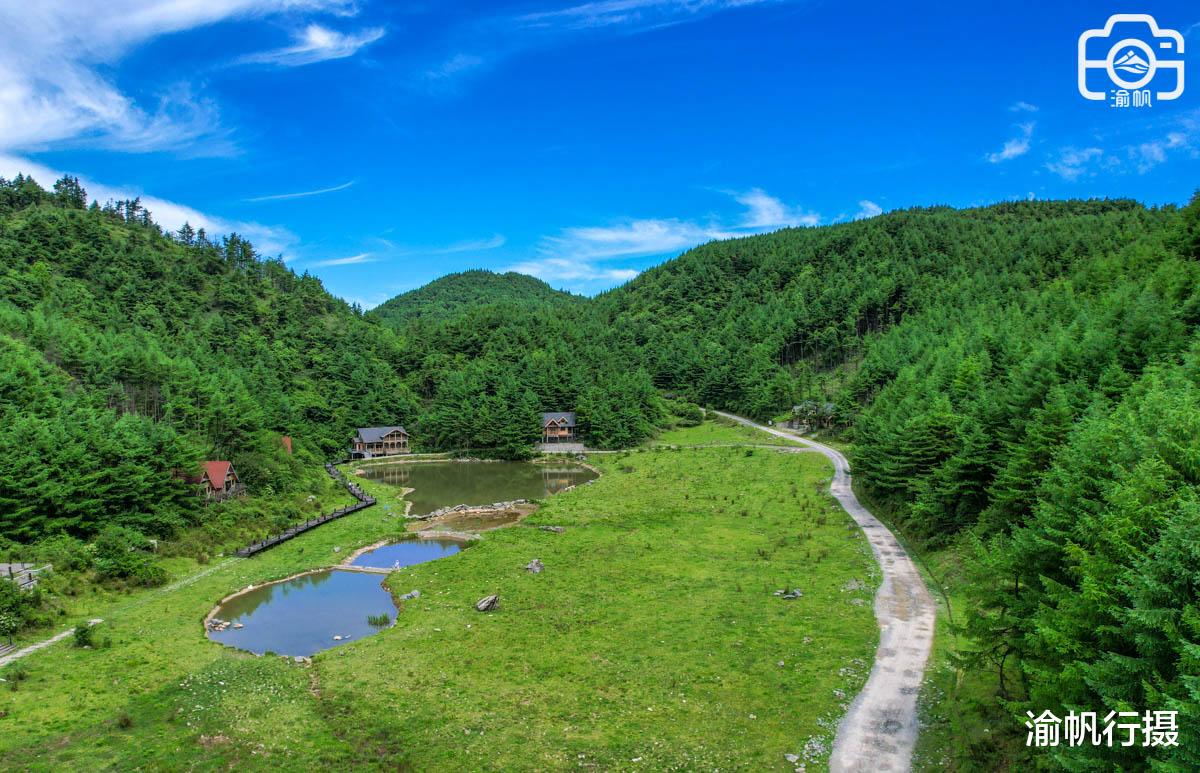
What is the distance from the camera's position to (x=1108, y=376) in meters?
34.1

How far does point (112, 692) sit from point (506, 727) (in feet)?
49.5

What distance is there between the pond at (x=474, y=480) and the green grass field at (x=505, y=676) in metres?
24.3

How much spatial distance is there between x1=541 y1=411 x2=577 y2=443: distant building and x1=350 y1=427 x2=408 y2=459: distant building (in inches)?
833

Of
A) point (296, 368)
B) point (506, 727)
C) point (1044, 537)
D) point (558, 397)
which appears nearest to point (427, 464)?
point (558, 397)

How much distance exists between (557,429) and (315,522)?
5003 centimetres

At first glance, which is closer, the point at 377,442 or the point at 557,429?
the point at 377,442

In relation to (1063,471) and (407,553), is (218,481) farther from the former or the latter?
(1063,471)

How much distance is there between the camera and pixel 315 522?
168 ft

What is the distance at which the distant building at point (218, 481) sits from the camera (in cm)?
4878

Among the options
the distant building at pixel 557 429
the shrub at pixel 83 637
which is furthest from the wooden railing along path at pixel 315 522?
the distant building at pixel 557 429

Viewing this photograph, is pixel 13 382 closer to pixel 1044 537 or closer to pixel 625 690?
pixel 625 690

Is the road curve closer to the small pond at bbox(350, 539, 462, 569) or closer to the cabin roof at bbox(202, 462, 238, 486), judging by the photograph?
the small pond at bbox(350, 539, 462, 569)

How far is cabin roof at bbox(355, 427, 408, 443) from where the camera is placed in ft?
303

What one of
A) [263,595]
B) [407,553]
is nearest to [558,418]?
[407,553]
